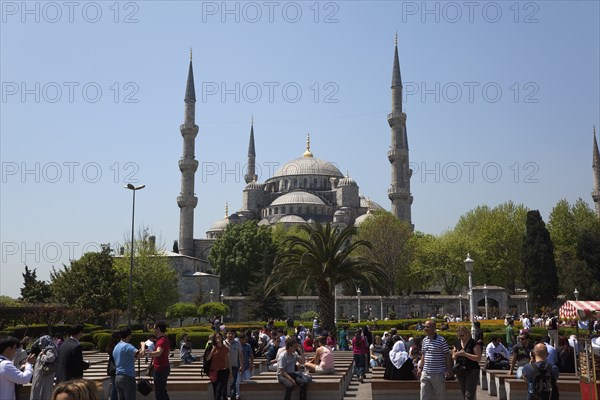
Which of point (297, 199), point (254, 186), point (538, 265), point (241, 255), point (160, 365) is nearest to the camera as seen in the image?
point (160, 365)

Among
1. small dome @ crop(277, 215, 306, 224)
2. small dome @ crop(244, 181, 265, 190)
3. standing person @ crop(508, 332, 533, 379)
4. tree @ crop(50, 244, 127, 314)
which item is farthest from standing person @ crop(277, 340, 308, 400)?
small dome @ crop(244, 181, 265, 190)

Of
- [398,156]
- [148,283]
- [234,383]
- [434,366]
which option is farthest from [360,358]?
[398,156]

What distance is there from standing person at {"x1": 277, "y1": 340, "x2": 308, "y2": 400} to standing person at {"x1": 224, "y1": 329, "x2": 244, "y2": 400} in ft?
3.50

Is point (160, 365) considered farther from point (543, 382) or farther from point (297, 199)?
point (297, 199)

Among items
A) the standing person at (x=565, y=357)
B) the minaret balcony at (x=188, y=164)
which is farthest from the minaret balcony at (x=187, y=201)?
the standing person at (x=565, y=357)

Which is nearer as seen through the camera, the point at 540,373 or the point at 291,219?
the point at 540,373

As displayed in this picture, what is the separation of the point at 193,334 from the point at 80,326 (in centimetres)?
1996

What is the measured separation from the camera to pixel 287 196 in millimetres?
80938

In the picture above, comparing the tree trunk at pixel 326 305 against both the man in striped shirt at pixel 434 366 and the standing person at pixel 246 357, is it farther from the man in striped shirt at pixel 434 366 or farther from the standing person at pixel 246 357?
the man in striped shirt at pixel 434 366

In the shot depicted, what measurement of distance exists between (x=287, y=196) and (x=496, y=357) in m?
67.8

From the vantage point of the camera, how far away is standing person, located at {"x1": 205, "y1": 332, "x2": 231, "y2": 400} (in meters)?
10.1

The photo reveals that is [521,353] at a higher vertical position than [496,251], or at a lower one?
lower

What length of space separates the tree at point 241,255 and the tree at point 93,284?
20.9 m

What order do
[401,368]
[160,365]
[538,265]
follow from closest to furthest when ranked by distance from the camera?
[160,365]
[401,368]
[538,265]
